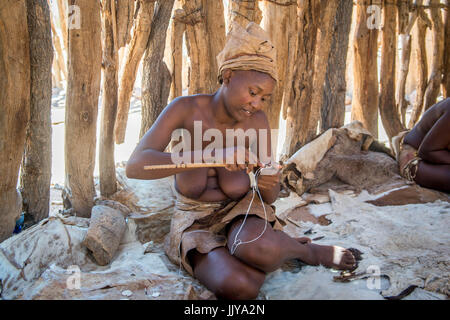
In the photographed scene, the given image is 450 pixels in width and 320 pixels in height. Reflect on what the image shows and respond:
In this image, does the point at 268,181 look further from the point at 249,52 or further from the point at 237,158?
the point at 249,52

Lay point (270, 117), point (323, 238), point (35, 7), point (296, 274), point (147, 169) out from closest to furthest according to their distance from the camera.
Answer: point (147, 169)
point (296, 274)
point (35, 7)
point (323, 238)
point (270, 117)

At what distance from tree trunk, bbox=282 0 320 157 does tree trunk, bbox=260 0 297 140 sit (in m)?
0.16

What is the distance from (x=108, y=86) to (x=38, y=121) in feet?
2.07

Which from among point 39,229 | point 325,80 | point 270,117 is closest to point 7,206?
point 39,229

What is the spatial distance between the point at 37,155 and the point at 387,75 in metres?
4.10

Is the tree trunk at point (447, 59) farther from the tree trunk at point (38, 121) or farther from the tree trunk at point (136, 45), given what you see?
the tree trunk at point (38, 121)

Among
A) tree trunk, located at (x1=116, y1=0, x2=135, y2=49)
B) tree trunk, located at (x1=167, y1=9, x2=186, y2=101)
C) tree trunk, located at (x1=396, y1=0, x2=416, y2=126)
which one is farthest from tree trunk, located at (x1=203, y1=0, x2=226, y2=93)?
tree trunk, located at (x1=396, y1=0, x2=416, y2=126)

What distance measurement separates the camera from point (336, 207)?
3135mm

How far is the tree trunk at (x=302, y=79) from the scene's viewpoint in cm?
358

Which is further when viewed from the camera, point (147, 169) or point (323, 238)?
point (323, 238)

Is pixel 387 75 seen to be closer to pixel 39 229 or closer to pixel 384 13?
pixel 384 13

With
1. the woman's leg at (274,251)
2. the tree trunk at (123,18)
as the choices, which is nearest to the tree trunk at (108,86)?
the tree trunk at (123,18)

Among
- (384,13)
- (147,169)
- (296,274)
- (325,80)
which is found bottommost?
(296,274)

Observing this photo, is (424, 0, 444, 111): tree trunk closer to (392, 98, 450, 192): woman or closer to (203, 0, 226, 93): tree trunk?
(392, 98, 450, 192): woman
